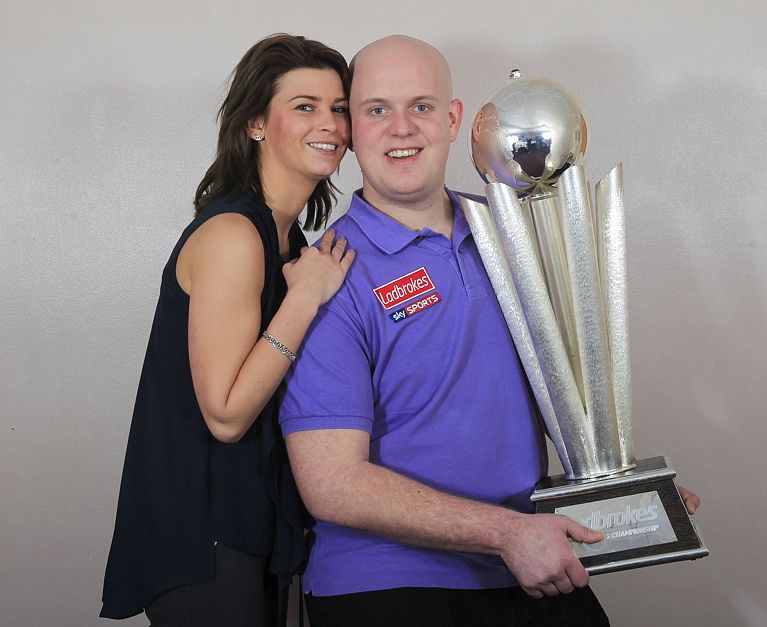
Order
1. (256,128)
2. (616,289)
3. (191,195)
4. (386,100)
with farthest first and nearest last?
(191,195)
(256,128)
(386,100)
(616,289)

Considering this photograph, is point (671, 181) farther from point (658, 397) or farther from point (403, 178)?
point (403, 178)

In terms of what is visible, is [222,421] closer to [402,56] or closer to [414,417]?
[414,417]

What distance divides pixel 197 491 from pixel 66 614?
1065mm

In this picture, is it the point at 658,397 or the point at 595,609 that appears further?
the point at 658,397

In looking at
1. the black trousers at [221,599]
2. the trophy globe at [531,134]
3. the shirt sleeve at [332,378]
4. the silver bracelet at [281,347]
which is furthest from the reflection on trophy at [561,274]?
the black trousers at [221,599]

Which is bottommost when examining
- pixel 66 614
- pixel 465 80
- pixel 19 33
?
pixel 66 614

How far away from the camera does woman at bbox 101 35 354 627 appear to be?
162 centimetres

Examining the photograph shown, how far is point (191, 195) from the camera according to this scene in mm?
2547

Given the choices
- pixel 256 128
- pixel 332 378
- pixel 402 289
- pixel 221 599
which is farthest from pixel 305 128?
pixel 221 599

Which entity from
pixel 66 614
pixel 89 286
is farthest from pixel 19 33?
pixel 66 614

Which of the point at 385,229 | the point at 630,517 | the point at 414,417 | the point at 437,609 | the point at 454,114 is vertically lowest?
the point at 437,609

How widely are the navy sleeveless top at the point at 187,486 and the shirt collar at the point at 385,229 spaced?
16cm

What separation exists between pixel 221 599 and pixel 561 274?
2.52 ft

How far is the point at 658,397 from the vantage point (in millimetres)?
2562
